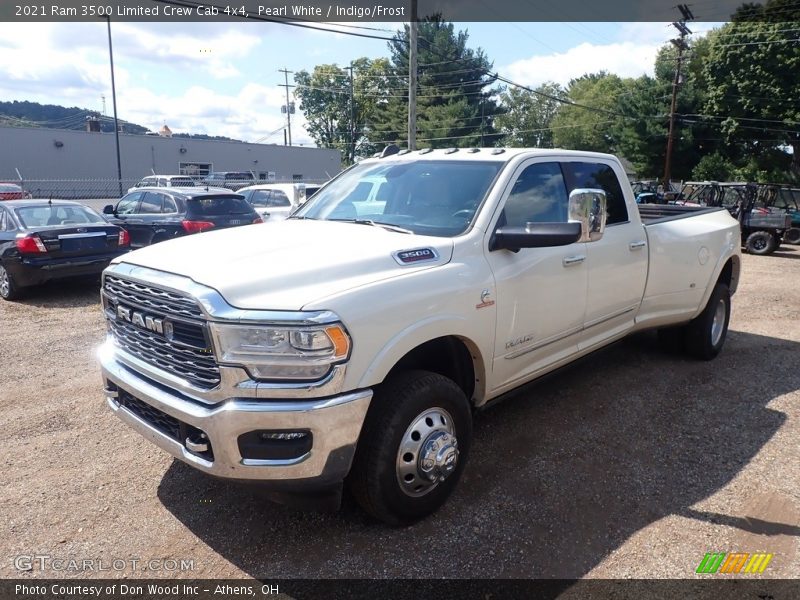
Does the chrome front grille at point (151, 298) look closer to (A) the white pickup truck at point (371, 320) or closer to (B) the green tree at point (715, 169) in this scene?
(A) the white pickup truck at point (371, 320)

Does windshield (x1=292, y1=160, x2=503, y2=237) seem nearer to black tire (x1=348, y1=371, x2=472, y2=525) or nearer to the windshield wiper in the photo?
the windshield wiper

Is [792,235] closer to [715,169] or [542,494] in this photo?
[542,494]

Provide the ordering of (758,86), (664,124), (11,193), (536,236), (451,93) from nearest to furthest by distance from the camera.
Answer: (536,236) → (11,193) → (758,86) → (664,124) → (451,93)

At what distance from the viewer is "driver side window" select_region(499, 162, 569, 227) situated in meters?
3.74

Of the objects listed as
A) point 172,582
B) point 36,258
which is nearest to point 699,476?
point 172,582

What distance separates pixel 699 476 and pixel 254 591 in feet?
9.07

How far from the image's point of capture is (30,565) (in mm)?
2830

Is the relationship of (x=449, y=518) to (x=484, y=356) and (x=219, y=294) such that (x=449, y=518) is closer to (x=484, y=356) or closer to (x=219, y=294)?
(x=484, y=356)

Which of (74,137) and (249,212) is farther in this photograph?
(74,137)

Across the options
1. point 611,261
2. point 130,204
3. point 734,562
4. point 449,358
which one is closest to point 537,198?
point 611,261

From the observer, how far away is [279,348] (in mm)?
2562

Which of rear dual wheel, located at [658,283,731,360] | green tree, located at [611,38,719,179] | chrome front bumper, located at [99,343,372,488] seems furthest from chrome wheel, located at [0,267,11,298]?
green tree, located at [611,38,719,179]

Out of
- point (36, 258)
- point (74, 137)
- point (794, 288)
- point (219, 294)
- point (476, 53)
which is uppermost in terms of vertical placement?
point (476, 53)

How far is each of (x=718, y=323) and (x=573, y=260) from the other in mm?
3036
